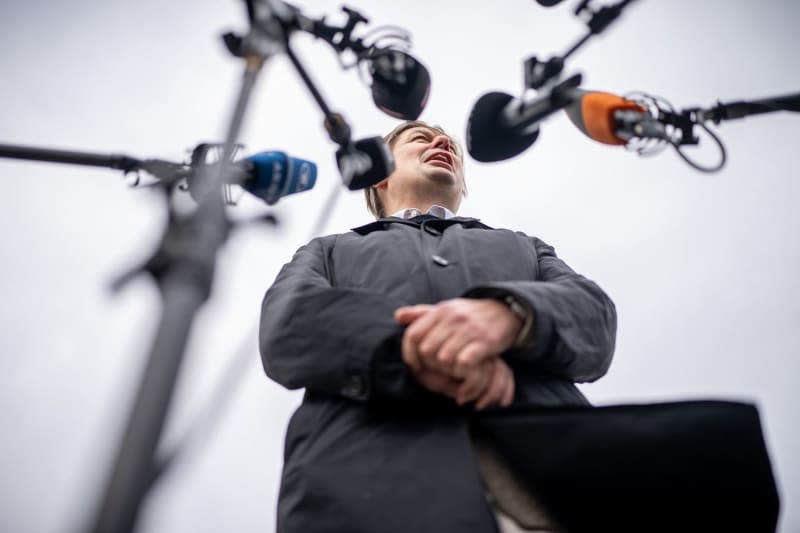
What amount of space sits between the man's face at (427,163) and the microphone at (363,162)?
103cm

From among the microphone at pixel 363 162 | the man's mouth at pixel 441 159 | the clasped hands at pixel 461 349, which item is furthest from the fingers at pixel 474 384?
the man's mouth at pixel 441 159

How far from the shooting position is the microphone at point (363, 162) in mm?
1355

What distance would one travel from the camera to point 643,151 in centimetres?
142

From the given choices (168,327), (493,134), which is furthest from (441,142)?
(168,327)

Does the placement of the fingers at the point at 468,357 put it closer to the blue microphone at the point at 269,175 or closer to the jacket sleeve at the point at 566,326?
the jacket sleeve at the point at 566,326

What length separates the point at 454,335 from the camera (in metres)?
1.18

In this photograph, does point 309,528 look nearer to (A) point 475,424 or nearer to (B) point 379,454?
(B) point 379,454

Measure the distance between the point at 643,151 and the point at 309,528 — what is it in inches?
48.7

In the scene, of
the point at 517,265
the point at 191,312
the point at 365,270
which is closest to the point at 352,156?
the point at 365,270

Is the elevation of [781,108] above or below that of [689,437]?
above

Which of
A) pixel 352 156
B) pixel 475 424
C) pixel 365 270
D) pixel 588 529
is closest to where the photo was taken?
pixel 588 529

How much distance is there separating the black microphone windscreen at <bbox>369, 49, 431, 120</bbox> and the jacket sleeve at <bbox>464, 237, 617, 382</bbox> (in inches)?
24.3

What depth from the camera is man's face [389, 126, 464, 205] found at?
8.07ft

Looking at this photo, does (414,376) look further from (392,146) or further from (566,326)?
(392,146)
